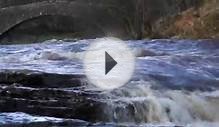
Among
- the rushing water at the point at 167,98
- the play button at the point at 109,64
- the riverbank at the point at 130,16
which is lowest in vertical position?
the rushing water at the point at 167,98

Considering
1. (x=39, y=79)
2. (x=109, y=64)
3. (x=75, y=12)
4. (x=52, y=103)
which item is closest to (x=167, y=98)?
(x=52, y=103)

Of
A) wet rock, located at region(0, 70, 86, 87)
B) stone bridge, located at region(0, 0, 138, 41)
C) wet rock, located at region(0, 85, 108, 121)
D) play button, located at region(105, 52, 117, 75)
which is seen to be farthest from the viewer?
stone bridge, located at region(0, 0, 138, 41)

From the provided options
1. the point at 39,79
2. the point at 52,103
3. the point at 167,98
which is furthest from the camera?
the point at 39,79

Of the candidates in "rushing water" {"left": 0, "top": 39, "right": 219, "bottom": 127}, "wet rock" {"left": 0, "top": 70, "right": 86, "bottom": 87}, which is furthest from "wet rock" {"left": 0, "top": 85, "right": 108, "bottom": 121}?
"wet rock" {"left": 0, "top": 70, "right": 86, "bottom": 87}

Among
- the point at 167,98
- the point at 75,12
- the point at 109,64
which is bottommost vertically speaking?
the point at 167,98

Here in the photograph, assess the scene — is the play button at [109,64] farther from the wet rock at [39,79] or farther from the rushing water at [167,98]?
the wet rock at [39,79]

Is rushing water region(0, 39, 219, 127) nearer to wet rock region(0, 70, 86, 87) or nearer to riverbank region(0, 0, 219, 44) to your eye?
wet rock region(0, 70, 86, 87)

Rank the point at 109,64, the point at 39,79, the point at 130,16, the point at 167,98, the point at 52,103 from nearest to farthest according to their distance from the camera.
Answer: the point at 52,103 < the point at 167,98 < the point at 39,79 < the point at 109,64 < the point at 130,16

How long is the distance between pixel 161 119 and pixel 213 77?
3.90 meters

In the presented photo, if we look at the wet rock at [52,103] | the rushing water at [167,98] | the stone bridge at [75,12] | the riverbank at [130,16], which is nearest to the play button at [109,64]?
the rushing water at [167,98]

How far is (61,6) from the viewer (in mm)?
25953

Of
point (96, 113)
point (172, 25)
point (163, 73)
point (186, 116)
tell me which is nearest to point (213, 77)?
point (163, 73)

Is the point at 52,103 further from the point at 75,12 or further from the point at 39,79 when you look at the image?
the point at 75,12

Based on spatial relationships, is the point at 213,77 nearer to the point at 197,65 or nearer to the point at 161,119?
the point at 197,65
